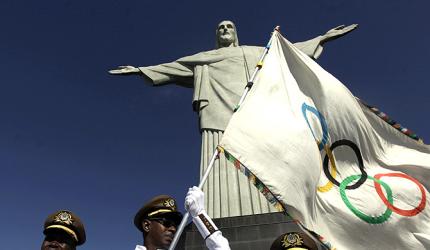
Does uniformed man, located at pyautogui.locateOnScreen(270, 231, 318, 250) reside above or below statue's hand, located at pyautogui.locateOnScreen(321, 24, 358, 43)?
below

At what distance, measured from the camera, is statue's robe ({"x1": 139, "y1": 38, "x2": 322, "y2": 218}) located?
690cm

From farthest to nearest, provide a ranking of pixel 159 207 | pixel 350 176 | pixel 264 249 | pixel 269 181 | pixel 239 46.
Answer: pixel 239 46, pixel 264 249, pixel 350 176, pixel 269 181, pixel 159 207

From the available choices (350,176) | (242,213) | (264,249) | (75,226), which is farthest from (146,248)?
(242,213)

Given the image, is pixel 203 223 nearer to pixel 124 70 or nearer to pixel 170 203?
pixel 170 203

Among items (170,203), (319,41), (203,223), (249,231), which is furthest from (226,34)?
(203,223)

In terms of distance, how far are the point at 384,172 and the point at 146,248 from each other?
2.79 metres

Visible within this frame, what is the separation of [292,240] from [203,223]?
740 millimetres

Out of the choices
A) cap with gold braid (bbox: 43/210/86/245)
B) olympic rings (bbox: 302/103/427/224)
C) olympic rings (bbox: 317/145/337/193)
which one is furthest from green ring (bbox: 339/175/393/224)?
cap with gold braid (bbox: 43/210/86/245)

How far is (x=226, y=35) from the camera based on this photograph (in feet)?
31.4

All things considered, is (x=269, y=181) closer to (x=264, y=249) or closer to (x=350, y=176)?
(x=350, y=176)

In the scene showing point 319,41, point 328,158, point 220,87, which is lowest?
point 328,158

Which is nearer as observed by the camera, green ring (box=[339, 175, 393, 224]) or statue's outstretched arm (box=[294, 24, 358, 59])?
green ring (box=[339, 175, 393, 224])

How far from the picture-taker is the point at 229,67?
877 cm

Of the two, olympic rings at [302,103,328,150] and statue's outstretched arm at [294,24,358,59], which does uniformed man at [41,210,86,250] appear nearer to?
olympic rings at [302,103,328,150]
